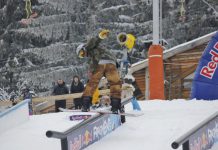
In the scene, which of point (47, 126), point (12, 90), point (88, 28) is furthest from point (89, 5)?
point (47, 126)

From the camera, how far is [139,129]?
665 centimetres

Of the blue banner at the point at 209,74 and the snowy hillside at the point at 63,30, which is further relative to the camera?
the snowy hillside at the point at 63,30

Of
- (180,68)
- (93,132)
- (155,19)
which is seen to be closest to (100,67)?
(93,132)

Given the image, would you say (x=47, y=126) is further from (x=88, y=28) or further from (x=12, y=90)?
(x=88, y=28)

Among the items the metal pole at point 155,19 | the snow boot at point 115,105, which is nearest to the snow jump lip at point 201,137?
the snow boot at point 115,105

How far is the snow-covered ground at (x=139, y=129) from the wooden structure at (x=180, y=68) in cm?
414

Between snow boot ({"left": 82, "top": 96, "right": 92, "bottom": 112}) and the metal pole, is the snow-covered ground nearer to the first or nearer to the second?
snow boot ({"left": 82, "top": 96, "right": 92, "bottom": 112})

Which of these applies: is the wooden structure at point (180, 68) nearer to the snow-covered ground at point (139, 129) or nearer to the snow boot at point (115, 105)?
the snow-covered ground at point (139, 129)

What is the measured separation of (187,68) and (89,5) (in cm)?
1356

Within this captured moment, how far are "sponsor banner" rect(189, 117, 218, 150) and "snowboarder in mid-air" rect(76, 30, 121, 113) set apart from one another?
1.84 metres

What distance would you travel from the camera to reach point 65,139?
16.4 feet

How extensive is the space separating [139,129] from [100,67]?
1152 mm

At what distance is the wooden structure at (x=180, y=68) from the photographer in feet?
42.2

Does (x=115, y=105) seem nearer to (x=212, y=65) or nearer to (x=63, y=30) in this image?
(x=212, y=65)
